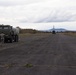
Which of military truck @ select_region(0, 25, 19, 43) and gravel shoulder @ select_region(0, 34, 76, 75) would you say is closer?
gravel shoulder @ select_region(0, 34, 76, 75)

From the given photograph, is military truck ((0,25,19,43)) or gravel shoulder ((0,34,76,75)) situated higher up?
military truck ((0,25,19,43))

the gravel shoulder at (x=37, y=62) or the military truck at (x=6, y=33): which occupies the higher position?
the military truck at (x=6, y=33)

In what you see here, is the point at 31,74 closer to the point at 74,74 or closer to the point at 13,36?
the point at 74,74

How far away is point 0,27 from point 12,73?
3101 centimetres

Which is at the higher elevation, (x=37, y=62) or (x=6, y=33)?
(x=6, y=33)

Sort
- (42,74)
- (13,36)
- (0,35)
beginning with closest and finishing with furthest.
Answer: (42,74) → (0,35) → (13,36)

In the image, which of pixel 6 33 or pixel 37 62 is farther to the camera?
pixel 6 33

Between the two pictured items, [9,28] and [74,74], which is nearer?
[74,74]

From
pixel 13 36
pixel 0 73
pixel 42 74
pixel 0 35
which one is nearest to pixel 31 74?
pixel 42 74

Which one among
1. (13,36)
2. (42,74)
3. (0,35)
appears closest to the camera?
(42,74)

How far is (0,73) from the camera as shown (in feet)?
38.0

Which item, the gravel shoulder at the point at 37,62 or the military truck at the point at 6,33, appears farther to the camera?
the military truck at the point at 6,33

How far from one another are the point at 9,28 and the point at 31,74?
3154cm

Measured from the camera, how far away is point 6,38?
43.1 m
